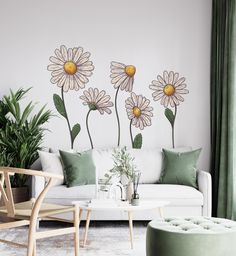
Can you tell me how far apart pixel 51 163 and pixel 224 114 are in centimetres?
210


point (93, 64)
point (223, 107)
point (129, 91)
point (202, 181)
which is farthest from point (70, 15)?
point (202, 181)

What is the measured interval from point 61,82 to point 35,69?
365mm

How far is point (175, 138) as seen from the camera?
627cm

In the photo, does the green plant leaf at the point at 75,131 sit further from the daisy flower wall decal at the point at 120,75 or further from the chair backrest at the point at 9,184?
the chair backrest at the point at 9,184

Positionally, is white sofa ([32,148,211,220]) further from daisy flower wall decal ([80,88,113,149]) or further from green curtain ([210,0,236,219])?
daisy flower wall decal ([80,88,113,149])

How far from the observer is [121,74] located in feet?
20.5

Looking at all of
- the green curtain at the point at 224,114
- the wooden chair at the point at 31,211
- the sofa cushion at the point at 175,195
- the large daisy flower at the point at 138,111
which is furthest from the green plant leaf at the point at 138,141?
the wooden chair at the point at 31,211

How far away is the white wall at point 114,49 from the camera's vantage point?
6176mm

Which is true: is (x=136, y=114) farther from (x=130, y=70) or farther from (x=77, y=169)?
Answer: (x=77, y=169)

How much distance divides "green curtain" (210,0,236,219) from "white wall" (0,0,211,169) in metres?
0.25

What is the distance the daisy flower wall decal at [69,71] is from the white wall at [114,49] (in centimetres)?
7

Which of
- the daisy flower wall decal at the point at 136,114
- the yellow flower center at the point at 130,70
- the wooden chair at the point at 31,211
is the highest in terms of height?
the yellow flower center at the point at 130,70

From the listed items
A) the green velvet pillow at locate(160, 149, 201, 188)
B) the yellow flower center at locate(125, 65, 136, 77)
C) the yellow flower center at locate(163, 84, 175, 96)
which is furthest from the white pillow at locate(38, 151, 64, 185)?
the yellow flower center at locate(163, 84, 175, 96)

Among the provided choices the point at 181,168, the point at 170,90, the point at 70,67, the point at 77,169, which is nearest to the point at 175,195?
the point at 181,168
